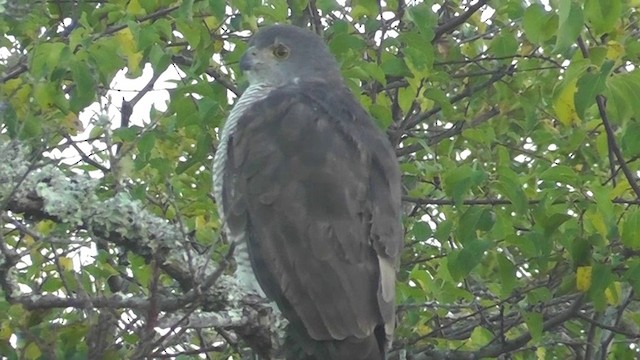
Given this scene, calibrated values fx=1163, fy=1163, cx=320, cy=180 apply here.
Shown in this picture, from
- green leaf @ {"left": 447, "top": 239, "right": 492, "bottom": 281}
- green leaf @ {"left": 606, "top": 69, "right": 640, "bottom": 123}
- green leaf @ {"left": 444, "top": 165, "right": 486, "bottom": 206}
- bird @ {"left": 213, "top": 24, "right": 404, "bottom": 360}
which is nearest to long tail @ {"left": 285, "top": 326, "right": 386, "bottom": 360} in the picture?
bird @ {"left": 213, "top": 24, "right": 404, "bottom": 360}

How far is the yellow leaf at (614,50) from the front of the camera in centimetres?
375

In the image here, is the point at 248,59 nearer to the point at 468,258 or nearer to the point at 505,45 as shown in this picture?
the point at 505,45

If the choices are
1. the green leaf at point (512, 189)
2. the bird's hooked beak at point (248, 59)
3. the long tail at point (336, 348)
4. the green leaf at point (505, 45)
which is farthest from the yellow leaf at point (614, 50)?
the bird's hooked beak at point (248, 59)

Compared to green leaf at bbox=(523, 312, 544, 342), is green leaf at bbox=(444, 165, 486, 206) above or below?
above

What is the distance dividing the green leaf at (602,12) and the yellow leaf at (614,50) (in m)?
0.28

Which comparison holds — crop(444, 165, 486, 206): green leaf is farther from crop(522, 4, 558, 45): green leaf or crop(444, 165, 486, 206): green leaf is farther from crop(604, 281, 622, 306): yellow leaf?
crop(604, 281, 622, 306): yellow leaf

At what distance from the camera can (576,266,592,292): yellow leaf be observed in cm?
393

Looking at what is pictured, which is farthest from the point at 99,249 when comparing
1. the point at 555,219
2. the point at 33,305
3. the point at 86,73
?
the point at 555,219

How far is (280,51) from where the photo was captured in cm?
499

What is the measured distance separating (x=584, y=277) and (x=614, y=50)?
2.53 ft

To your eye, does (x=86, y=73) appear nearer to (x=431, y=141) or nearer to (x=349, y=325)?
(x=349, y=325)

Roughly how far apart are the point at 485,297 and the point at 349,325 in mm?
1589

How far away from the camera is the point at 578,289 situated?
4.05m

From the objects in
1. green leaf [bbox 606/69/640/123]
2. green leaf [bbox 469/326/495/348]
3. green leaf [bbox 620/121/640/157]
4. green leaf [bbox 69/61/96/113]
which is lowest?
green leaf [bbox 469/326/495/348]
